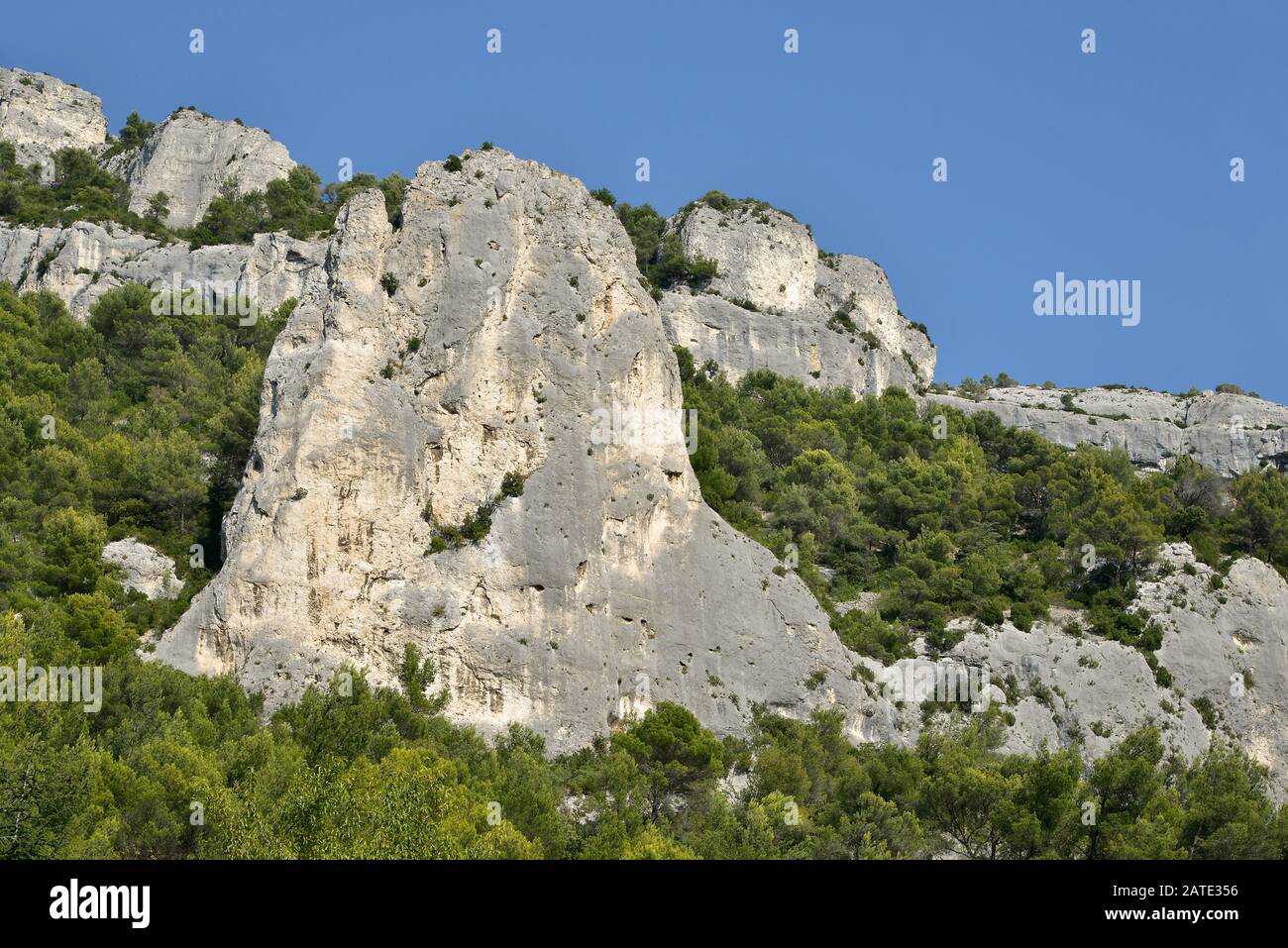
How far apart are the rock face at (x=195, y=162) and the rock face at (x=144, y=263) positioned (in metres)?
11.1

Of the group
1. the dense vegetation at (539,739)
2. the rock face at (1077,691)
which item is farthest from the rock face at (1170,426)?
the rock face at (1077,691)

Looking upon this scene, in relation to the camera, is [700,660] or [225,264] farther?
[225,264]

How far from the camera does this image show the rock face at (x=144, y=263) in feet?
233

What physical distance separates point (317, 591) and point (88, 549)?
7008 mm

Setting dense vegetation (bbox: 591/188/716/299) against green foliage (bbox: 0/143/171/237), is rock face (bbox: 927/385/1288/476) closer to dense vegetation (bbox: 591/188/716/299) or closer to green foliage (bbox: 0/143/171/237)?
dense vegetation (bbox: 591/188/716/299)

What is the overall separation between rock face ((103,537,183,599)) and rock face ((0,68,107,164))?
1954 inches

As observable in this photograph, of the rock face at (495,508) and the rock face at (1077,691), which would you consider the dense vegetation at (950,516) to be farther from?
the rock face at (495,508)

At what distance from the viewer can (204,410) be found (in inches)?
2255

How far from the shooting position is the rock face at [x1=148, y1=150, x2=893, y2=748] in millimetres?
43250

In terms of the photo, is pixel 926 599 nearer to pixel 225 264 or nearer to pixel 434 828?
pixel 434 828
